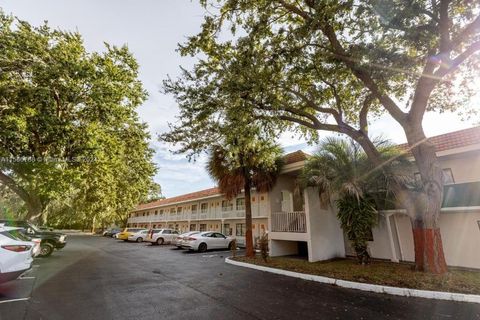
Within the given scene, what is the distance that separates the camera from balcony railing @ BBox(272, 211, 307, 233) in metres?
12.8

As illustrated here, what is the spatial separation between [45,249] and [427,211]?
18990mm

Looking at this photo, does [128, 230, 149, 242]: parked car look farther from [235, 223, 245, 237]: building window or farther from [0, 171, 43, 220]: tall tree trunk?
[0, 171, 43, 220]: tall tree trunk

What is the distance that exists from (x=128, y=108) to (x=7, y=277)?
38.4 feet

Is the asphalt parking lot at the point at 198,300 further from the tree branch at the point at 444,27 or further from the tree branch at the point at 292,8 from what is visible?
the tree branch at the point at 292,8

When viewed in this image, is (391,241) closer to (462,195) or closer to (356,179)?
(462,195)

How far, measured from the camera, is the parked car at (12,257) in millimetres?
6148

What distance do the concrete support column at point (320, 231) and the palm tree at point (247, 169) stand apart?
7.80 feet

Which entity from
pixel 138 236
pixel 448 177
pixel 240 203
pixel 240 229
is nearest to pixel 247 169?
pixel 448 177

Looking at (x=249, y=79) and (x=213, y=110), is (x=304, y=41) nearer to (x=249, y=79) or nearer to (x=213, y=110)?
(x=249, y=79)

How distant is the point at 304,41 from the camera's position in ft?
32.3

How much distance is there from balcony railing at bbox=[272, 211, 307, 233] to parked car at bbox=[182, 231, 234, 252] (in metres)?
5.39

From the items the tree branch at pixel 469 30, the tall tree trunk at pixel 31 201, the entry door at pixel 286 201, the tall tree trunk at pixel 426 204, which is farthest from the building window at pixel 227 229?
the tree branch at pixel 469 30

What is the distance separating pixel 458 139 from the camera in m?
10.7

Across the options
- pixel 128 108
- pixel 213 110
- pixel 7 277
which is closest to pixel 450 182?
pixel 213 110
